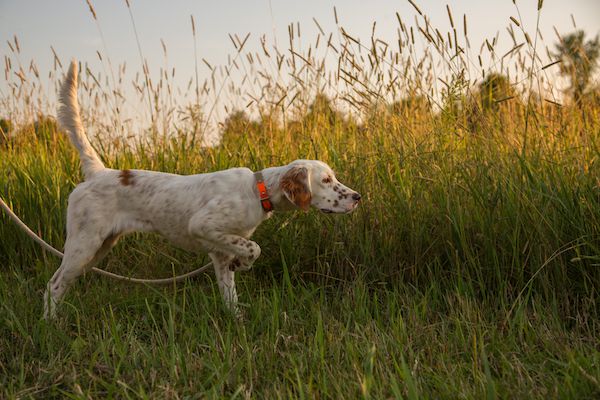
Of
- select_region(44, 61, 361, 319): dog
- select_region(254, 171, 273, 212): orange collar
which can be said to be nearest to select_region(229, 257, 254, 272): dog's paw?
select_region(44, 61, 361, 319): dog

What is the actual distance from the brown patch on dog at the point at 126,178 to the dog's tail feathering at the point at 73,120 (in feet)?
0.62

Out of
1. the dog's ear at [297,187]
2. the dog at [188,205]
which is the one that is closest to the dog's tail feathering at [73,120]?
the dog at [188,205]

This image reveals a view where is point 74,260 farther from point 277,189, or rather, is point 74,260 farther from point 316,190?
point 316,190

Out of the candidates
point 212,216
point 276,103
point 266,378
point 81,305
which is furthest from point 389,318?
point 276,103

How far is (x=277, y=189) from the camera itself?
10.7ft

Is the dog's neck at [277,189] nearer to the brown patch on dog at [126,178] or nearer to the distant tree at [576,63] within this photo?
the brown patch on dog at [126,178]

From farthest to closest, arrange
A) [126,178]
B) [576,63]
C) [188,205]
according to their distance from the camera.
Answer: [576,63], [126,178], [188,205]

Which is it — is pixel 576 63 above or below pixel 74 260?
above

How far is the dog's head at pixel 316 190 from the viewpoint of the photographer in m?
3.15

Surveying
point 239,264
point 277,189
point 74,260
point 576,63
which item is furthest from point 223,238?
point 576,63

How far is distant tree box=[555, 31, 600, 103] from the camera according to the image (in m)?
3.70

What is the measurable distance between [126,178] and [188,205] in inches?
18.3

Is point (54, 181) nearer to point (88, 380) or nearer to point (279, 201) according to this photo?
point (279, 201)

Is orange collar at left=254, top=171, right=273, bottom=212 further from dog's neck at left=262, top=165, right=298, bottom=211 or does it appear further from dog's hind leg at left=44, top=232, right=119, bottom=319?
dog's hind leg at left=44, top=232, right=119, bottom=319
